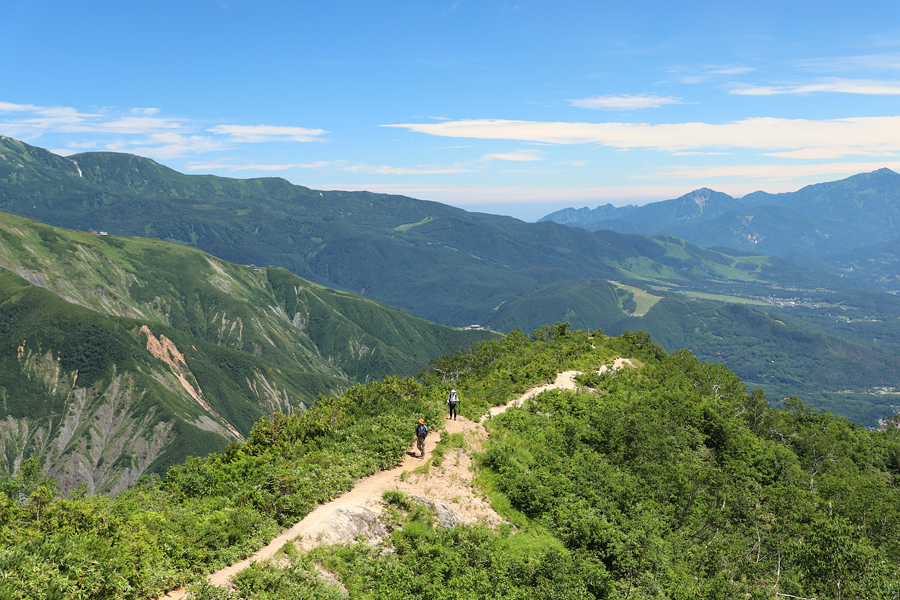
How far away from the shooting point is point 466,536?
2581 cm

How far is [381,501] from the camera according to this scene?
2764 cm

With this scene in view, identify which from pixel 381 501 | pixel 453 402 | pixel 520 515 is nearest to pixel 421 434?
pixel 381 501

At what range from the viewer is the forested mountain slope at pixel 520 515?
2033 centimetres

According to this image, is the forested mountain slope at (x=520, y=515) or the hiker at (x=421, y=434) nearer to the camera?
the forested mountain slope at (x=520, y=515)

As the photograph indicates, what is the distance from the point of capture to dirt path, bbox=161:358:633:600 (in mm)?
23281

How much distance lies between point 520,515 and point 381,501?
8775 mm

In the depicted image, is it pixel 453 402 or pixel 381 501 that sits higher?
pixel 453 402

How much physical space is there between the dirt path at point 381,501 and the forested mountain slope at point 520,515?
2.06ft

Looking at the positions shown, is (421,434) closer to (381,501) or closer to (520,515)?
(381,501)

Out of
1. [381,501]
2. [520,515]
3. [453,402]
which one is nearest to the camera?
[381,501]

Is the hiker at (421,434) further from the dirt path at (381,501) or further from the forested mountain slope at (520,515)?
the forested mountain slope at (520,515)

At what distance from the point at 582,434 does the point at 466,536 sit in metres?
18.9

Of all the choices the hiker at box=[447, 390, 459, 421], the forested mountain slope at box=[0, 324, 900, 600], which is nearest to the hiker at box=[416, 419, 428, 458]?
the forested mountain slope at box=[0, 324, 900, 600]

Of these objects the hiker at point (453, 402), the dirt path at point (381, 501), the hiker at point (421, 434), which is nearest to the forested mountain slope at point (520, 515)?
the dirt path at point (381, 501)
